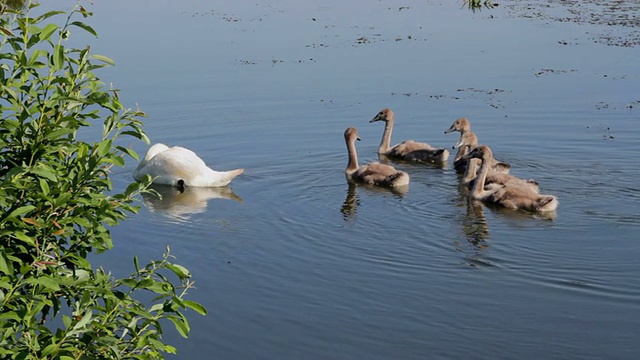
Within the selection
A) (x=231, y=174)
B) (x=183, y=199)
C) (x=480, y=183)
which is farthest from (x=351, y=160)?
(x=183, y=199)

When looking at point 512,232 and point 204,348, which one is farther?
point 512,232

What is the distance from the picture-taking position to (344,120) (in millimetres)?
17547

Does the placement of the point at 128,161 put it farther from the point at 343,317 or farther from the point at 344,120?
the point at 343,317

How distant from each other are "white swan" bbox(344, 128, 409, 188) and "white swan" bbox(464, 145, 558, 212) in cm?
96

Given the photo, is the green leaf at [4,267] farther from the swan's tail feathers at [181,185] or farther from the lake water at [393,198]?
the swan's tail feathers at [181,185]

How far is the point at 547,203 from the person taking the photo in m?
12.2

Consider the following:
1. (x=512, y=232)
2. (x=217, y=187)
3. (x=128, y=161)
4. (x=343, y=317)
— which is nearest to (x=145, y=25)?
(x=128, y=161)

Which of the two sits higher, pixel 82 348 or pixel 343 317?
pixel 82 348

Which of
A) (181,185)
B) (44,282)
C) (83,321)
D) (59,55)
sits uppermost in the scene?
(59,55)

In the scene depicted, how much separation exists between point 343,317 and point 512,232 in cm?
310

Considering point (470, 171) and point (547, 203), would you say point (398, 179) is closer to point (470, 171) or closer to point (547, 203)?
point (470, 171)

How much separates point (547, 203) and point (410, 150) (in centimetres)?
339

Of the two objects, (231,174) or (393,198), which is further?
(231,174)

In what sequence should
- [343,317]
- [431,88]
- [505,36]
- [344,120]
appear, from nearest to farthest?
[343,317], [344,120], [431,88], [505,36]
